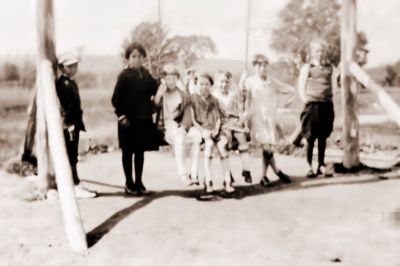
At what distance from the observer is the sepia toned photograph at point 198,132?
3816 millimetres

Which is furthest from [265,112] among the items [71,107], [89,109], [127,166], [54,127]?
[54,127]

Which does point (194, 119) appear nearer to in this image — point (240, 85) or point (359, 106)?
point (240, 85)

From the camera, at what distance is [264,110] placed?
506 cm

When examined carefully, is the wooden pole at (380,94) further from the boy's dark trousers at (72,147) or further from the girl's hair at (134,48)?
the boy's dark trousers at (72,147)

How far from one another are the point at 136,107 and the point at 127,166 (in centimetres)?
45

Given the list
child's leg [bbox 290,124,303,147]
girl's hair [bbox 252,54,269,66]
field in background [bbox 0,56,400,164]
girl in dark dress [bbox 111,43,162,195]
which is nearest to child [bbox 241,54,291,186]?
girl's hair [bbox 252,54,269,66]

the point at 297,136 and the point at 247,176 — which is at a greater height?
the point at 297,136

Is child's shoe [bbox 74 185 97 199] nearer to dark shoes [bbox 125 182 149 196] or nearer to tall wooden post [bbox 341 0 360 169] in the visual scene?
dark shoes [bbox 125 182 149 196]

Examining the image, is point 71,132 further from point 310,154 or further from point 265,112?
point 310,154

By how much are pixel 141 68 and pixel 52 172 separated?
0.99m

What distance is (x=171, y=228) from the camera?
395cm

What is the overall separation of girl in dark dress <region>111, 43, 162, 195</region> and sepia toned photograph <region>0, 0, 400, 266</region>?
1 centimetres

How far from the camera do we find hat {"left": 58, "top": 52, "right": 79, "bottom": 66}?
171 inches

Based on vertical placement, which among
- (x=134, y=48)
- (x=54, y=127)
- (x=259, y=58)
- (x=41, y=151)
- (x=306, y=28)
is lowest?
(x=41, y=151)
